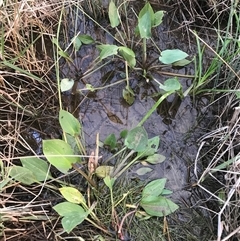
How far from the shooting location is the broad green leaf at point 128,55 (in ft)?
4.10

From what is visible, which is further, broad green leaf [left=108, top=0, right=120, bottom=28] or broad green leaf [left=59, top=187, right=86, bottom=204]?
broad green leaf [left=108, top=0, right=120, bottom=28]

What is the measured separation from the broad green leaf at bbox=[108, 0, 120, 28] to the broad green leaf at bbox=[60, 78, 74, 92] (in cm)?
23

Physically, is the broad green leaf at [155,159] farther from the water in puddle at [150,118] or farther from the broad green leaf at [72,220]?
the broad green leaf at [72,220]

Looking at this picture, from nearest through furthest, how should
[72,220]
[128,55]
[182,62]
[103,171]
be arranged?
[72,220] < [103,171] < [128,55] < [182,62]

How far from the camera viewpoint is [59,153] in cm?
112

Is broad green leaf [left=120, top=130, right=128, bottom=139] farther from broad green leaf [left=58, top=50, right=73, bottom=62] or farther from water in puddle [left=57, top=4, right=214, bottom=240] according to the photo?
broad green leaf [left=58, top=50, right=73, bottom=62]

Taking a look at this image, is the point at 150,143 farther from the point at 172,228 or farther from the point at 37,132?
the point at 37,132

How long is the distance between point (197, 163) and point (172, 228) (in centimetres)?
21

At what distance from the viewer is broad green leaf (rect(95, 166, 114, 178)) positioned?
1.17 m

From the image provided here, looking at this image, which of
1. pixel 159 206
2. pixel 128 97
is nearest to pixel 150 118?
pixel 128 97

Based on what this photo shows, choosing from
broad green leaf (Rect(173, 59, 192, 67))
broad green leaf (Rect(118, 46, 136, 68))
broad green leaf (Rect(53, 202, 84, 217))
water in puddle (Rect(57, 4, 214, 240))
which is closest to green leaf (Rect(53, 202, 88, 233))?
broad green leaf (Rect(53, 202, 84, 217))

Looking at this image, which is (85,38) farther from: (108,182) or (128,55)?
(108,182)

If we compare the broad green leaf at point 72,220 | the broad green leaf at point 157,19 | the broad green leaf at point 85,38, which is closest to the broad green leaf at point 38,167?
the broad green leaf at point 72,220

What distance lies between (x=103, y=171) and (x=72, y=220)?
171 millimetres
